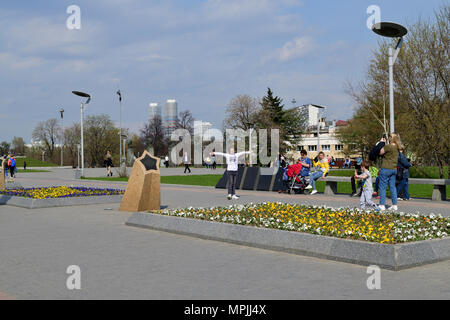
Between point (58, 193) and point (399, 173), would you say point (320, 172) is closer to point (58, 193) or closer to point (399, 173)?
A: point (399, 173)

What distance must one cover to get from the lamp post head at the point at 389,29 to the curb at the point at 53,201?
10064 millimetres

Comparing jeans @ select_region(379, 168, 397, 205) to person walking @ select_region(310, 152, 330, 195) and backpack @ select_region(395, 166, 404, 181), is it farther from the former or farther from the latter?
person walking @ select_region(310, 152, 330, 195)

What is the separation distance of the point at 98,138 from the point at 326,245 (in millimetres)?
86976

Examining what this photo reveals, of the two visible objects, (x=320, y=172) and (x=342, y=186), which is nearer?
(x=320, y=172)

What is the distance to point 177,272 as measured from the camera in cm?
630

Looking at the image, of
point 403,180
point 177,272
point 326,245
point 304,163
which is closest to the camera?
point 177,272

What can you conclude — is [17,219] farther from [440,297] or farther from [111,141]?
[111,141]

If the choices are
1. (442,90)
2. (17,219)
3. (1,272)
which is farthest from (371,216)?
(442,90)

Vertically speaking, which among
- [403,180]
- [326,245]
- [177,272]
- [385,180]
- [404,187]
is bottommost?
[177,272]

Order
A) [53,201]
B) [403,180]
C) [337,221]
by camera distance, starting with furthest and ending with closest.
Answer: [403,180] → [53,201] → [337,221]

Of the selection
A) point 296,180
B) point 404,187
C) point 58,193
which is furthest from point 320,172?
point 58,193

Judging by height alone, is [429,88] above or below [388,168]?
above

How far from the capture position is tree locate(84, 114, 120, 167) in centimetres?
8974

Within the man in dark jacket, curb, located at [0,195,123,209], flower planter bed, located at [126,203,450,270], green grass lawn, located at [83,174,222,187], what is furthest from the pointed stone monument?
green grass lawn, located at [83,174,222,187]
